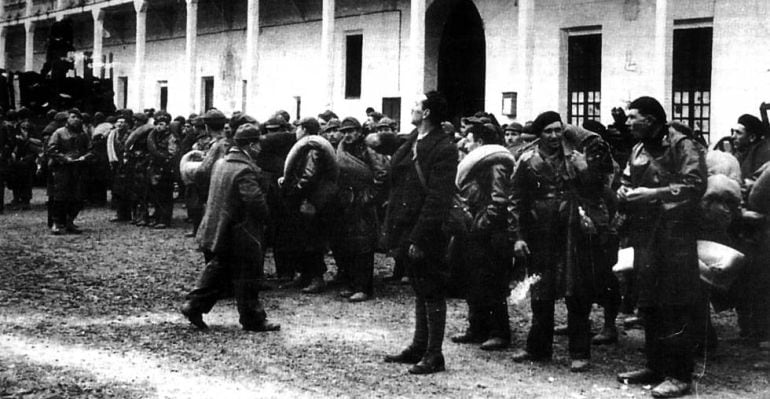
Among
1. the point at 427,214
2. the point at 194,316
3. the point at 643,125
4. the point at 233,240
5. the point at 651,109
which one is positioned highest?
the point at 651,109

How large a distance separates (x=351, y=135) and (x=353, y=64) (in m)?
15.4

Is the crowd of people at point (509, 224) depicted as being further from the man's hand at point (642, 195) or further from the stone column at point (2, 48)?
the stone column at point (2, 48)

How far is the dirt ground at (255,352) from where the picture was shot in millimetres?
5871

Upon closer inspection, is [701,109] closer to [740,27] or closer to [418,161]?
[740,27]

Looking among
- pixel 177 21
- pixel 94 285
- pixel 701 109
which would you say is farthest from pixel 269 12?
pixel 94 285

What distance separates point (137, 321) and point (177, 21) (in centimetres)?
2540

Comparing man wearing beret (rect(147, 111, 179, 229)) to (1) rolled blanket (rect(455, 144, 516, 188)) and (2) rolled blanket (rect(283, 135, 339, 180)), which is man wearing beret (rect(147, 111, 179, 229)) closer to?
(2) rolled blanket (rect(283, 135, 339, 180))

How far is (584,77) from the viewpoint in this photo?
18.8 metres

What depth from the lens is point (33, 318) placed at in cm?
793

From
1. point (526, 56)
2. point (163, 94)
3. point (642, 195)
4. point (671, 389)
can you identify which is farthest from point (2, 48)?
point (671, 389)

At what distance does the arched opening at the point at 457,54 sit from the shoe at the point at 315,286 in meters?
12.5

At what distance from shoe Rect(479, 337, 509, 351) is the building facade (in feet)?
29.1

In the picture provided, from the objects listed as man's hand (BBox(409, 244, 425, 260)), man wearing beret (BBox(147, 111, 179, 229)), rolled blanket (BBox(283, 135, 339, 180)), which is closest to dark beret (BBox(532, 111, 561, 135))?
man's hand (BBox(409, 244, 425, 260))

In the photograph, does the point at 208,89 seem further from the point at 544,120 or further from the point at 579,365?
the point at 579,365
